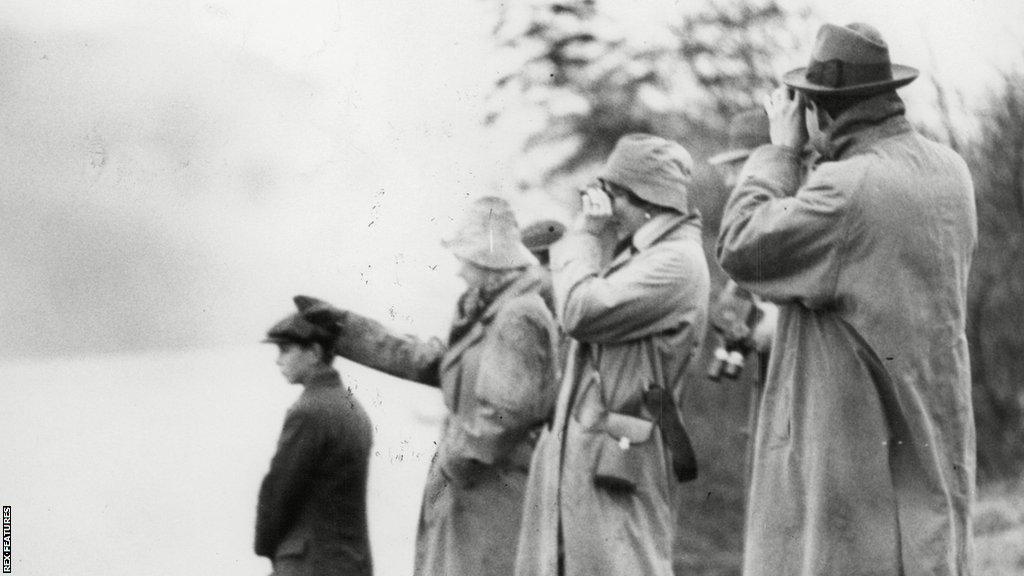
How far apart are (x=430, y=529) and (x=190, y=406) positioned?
47.9 inches

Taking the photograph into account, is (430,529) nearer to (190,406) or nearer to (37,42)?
(190,406)

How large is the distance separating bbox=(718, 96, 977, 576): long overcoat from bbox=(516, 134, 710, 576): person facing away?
1.07 meters

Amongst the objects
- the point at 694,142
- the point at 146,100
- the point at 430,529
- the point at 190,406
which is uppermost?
the point at 146,100

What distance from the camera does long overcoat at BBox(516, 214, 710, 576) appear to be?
6.59m

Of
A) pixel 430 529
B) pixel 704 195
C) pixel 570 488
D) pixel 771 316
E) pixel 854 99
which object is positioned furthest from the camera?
pixel 704 195

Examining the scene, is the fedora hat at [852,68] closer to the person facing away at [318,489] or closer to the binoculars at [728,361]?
the binoculars at [728,361]

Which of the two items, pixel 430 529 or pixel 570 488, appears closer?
pixel 570 488

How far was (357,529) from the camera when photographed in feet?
24.1

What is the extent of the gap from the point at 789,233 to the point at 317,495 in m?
2.57

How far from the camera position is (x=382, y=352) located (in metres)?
7.41

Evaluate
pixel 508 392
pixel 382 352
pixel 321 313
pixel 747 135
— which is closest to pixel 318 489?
pixel 382 352

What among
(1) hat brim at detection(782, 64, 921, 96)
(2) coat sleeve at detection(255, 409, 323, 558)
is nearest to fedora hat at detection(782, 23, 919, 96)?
(1) hat brim at detection(782, 64, 921, 96)

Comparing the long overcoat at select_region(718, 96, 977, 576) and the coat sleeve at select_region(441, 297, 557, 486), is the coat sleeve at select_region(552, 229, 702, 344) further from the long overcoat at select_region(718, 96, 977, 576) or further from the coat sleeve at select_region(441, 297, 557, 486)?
the long overcoat at select_region(718, 96, 977, 576)

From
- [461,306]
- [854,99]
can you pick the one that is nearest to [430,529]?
[461,306]
